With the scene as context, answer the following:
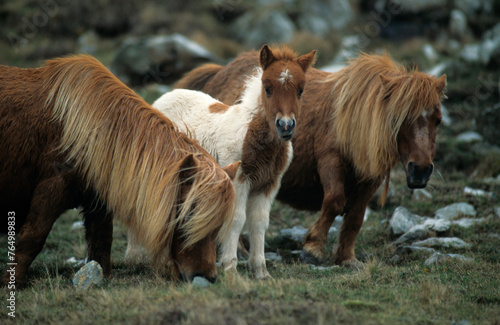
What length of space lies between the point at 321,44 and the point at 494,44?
21.8ft

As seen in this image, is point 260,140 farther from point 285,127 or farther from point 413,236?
point 413,236

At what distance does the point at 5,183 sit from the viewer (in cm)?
505

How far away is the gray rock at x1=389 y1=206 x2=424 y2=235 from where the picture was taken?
7449 mm

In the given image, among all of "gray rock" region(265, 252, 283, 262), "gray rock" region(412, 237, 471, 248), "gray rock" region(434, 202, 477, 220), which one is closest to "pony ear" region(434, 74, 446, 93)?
"gray rock" region(412, 237, 471, 248)

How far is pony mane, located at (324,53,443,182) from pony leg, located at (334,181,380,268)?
0.83 ft

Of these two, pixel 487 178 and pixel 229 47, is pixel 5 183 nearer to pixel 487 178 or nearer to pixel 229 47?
pixel 487 178

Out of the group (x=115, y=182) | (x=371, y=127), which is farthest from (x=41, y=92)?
(x=371, y=127)

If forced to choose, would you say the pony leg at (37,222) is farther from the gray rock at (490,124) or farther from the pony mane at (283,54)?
the gray rock at (490,124)

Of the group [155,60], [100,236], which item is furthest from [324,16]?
[100,236]

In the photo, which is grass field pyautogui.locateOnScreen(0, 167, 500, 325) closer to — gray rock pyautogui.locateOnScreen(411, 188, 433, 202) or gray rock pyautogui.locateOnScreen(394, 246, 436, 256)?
gray rock pyautogui.locateOnScreen(394, 246, 436, 256)

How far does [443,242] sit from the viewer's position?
684 cm

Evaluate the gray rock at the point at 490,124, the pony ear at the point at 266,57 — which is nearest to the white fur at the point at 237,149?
the pony ear at the point at 266,57

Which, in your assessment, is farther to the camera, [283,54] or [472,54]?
[472,54]

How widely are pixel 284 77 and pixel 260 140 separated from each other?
28.8 inches
